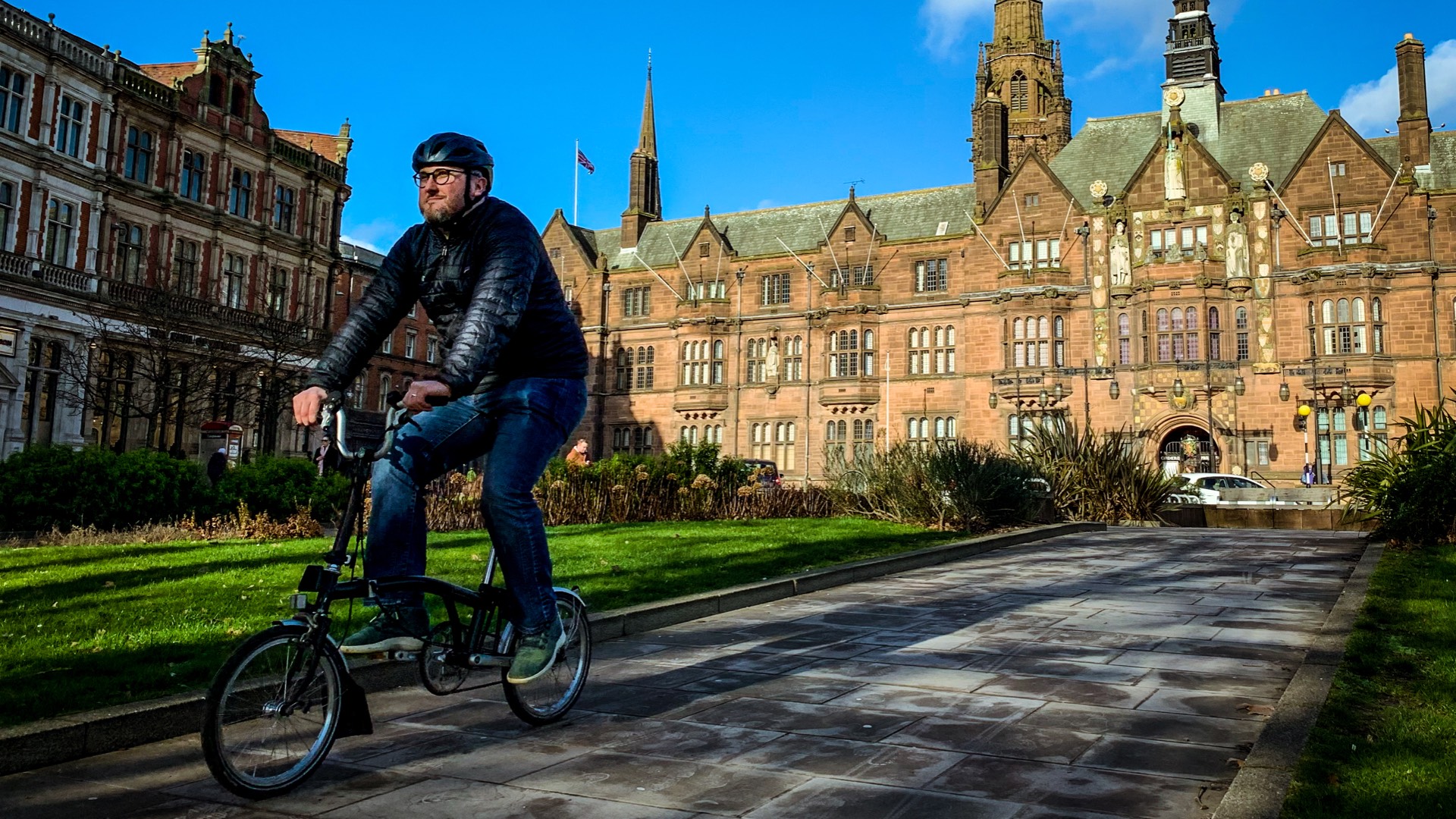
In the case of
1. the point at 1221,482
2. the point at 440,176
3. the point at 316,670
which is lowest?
the point at 316,670

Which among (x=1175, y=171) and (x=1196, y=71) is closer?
(x=1175, y=171)

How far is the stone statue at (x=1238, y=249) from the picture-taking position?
3794 centimetres

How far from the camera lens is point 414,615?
4062 mm

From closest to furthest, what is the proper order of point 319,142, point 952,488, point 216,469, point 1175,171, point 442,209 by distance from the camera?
point 442,209
point 952,488
point 216,469
point 1175,171
point 319,142

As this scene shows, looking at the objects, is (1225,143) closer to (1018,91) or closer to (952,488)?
(1018,91)

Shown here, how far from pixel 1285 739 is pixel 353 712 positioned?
363 centimetres

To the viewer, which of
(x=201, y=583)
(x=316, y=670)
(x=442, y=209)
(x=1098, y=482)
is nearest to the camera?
(x=316, y=670)

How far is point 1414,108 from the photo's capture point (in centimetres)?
3747

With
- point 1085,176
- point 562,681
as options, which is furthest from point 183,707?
point 1085,176

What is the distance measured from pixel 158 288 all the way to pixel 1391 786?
36.0 metres

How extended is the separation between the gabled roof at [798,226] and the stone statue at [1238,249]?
1062cm

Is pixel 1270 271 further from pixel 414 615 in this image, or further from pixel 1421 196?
pixel 414 615

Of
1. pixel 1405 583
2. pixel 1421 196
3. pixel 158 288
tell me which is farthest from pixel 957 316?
pixel 1405 583

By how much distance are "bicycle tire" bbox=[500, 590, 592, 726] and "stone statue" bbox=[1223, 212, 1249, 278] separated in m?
38.6
